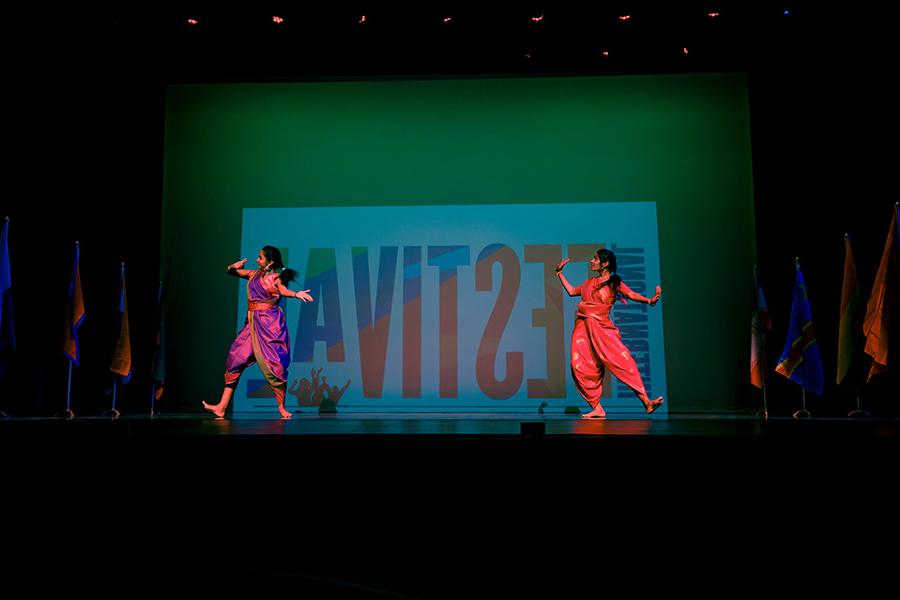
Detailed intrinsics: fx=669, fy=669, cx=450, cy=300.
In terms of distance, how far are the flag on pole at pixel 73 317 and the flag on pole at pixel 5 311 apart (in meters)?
0.55

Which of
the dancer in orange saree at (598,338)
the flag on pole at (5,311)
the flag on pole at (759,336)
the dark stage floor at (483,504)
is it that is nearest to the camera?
the dark stage floor at (483,504)

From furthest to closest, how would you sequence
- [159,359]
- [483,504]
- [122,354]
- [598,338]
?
[159,359] < [122,354] < [598,338] < [483,504]

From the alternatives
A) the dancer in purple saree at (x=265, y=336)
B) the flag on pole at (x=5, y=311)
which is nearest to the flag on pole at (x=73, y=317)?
the flag on pole at (x=5, y=311)

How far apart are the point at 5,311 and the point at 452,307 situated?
17.3ft

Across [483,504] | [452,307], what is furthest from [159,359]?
[483,504]

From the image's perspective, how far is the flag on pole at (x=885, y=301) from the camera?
6312 mm

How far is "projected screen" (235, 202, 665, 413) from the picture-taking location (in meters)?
9.27

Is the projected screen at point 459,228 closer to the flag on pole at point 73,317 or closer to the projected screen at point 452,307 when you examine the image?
the projected screen at point 452,307

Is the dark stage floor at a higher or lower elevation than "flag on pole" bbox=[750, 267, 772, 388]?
lower

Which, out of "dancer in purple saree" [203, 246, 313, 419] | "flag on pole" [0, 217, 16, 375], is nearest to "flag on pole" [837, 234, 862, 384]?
"dancer in purple saree" [203, 246, 313, 419]

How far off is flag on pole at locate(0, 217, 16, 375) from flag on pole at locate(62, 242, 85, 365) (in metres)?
0.55

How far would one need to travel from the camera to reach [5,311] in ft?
21.1

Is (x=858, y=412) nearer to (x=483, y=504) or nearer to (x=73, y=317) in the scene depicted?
(x=483, y=504)

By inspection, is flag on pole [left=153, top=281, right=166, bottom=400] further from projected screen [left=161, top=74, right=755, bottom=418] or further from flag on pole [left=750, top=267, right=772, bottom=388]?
flag on pole [left=750, top=267, right=772, bottom=388]
